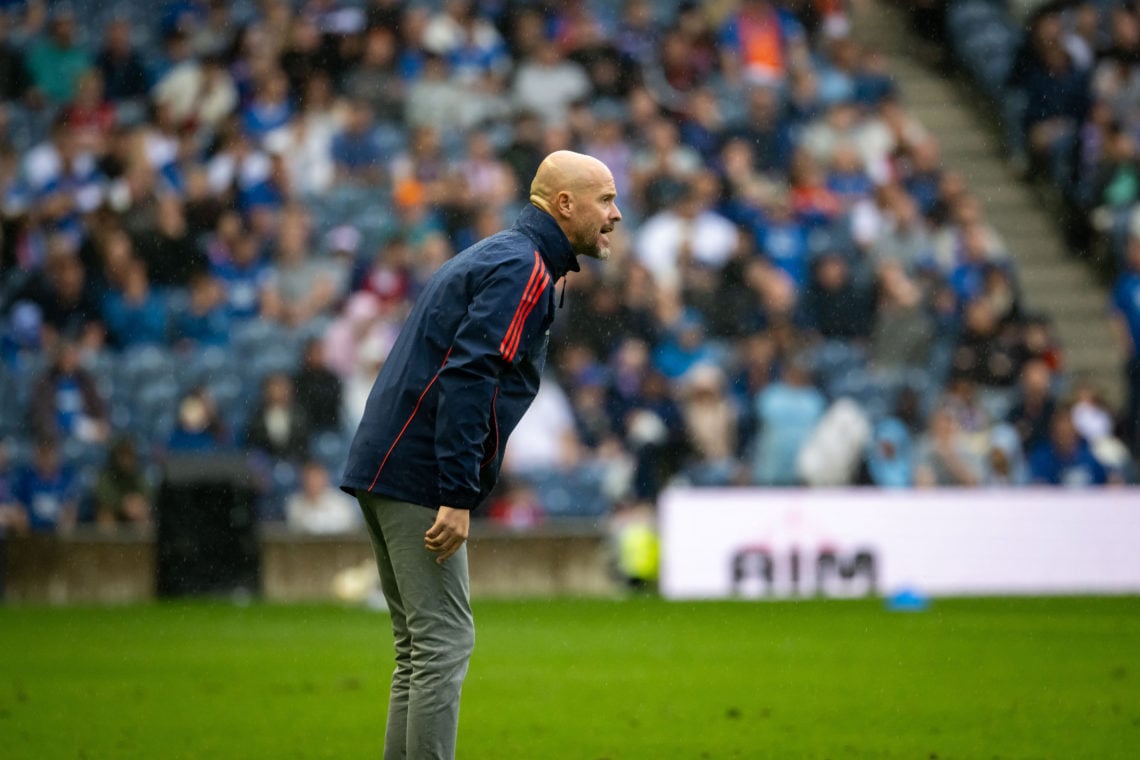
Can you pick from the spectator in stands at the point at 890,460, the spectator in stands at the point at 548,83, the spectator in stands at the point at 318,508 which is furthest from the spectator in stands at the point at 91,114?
the spectator in stands at the point at 890,460

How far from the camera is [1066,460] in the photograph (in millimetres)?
18109

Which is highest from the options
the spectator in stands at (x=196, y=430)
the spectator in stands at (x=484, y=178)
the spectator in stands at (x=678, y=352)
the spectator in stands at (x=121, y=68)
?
the spectator in stands at (x=121, y=68)

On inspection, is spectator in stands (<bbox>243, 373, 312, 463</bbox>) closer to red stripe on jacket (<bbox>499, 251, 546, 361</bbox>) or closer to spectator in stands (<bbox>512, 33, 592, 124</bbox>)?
spectator in stands (<bbox>512, 33, 592, 124</bbox>)

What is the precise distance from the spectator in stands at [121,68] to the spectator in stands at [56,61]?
22cm

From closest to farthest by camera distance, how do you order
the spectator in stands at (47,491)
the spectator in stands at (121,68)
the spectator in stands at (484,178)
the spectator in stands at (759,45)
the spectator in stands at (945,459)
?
the spectator in stands at (47,491) → the spectator in stands at (945,459) → the spectator in stands at (484,178) → the spectator in stands at (121,68) → the spectator in stands at (759,45)

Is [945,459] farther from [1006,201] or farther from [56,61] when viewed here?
[56,61]

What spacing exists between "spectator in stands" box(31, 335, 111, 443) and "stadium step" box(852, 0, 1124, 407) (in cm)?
1073

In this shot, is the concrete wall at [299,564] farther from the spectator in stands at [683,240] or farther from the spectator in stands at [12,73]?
Answer: the spectator in stands at [12,73]

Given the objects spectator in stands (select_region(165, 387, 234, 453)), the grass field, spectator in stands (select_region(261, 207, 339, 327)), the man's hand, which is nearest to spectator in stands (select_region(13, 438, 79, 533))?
spectator in stands (select_region(165, 387, 234, 453))

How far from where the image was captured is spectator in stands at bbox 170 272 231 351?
18094mm

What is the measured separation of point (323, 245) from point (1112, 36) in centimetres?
1010

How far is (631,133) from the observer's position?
20578 millimetres

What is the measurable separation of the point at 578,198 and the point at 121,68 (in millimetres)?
16112

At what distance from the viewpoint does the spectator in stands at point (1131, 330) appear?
18.8m
